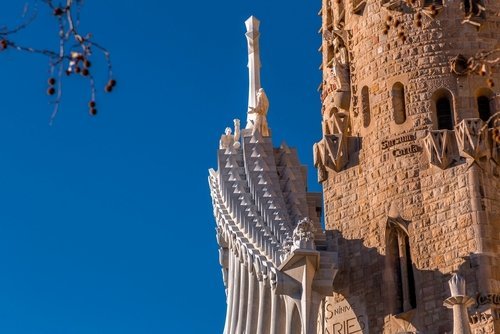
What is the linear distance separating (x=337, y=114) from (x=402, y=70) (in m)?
2.13

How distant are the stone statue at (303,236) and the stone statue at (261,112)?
412 centimetres

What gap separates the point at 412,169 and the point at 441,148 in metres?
0.90

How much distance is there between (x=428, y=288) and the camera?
27875 millimetres

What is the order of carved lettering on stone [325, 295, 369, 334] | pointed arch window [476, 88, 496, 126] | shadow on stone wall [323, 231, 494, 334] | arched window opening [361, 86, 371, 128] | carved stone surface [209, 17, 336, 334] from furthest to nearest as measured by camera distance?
arched window opening [361, 86, 371, 128], pointed arch window [476, 88, 496, 126], carved lettering on stone [325, 295, 369, 334], carved stone surface [209, 17, 336, 334], shadow on stone wall [323, 231, 494, 334]

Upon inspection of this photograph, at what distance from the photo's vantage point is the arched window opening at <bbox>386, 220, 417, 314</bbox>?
2833cm

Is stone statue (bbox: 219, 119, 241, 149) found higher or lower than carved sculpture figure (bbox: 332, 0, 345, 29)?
lower

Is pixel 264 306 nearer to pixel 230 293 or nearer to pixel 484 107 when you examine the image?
pixel 230 293

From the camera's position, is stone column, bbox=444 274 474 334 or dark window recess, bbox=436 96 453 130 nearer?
stone column, bbox=444 274 474 334

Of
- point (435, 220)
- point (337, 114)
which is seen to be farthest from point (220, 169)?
A: point (435, 220)

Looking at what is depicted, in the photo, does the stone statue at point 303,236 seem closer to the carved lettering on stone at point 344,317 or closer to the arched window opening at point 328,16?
the carved lettering on stone at point 344,317

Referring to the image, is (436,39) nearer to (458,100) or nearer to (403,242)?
(458,100)

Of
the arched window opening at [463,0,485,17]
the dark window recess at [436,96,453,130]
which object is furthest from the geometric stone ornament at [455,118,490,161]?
the arched window opening at [463,0,485,17]

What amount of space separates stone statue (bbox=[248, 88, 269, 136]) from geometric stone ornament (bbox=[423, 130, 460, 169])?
441 cm

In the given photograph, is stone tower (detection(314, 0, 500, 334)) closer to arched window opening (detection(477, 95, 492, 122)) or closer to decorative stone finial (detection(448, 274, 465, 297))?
arched window opening (detection(477, 95, 492, 122))
